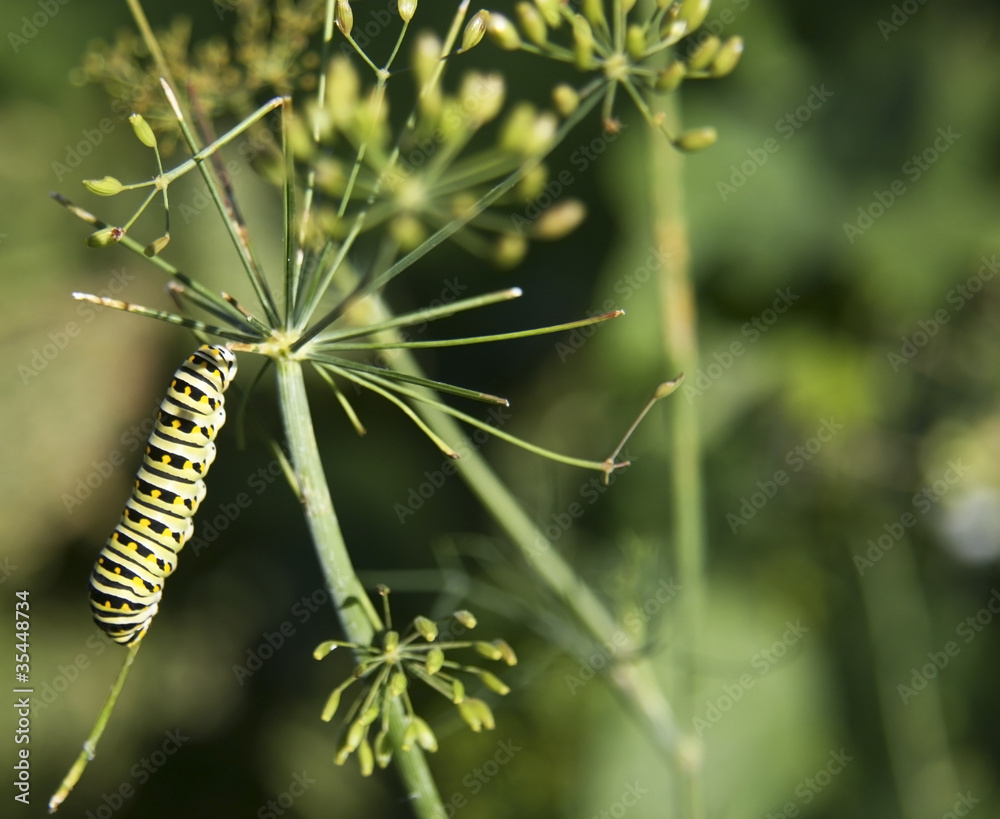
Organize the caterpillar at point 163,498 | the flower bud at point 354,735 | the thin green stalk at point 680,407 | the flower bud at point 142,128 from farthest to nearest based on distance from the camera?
the thin green stalk at point 680,407 → the caterpillar at point 163,498 → the flower bud at point 354,735 → the flower bud at point 142,128

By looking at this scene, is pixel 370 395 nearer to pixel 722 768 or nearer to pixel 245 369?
pixel 245 369

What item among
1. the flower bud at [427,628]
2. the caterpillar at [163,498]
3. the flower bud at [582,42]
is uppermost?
the flower bud at [582,42]

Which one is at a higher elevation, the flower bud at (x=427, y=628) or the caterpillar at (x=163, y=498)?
the caterpillar at (x=163, y=498)

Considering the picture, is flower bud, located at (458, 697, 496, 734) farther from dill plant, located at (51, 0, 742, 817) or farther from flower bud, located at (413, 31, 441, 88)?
flower bud, located at (413, 31, 441, 88)

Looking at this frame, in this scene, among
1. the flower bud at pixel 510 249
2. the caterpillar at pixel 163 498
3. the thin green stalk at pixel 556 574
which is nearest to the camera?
the caterpillar at pixel 163 498

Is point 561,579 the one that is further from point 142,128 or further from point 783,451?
point 783,451

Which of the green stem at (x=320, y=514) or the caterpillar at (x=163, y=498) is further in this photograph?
the caterpillar at (x=163, y=498)

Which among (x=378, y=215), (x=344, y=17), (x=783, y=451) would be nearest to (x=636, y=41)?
(x=344, y=17)

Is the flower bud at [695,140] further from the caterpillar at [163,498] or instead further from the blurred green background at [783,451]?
the blurred green background at [783,451]

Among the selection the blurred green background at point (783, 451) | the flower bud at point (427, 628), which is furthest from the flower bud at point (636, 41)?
the blurred green background at point (783, 451)
